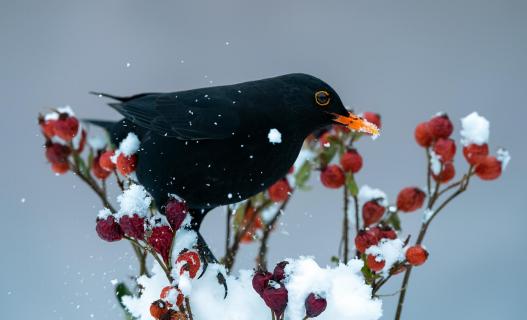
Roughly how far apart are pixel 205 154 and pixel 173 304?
274mm

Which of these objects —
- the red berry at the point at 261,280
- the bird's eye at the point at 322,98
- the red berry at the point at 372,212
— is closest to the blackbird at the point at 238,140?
the bird's eye at the point at 322,98

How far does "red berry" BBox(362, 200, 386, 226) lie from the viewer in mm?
771

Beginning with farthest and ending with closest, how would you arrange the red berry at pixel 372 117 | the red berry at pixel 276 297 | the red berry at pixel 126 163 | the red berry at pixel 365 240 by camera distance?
the red berry at pixel 372 117
the red berry at pixel 126 163
the red berry at pixel 365 240
the red berry at pixel 276 297

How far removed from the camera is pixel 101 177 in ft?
2.71

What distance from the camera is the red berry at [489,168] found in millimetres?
801

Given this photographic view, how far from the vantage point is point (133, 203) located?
614 millimetres

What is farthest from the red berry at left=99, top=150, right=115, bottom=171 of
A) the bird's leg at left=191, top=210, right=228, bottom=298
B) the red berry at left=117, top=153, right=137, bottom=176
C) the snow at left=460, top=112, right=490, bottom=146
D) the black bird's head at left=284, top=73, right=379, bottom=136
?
the snow at left=460, top=112, right=490, bottom=146

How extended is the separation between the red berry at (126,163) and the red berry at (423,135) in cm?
39

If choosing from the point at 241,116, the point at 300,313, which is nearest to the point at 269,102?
the point at 241,116

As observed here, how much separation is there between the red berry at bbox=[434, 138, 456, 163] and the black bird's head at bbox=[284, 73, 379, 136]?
0.34 ft

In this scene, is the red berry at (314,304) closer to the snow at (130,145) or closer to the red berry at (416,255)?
the red berry at (416,255)

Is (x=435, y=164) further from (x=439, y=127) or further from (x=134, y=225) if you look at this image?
(x=134, y=225)

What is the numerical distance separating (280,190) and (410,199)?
0.62 ft

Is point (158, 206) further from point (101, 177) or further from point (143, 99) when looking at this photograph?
point (143, 99)
